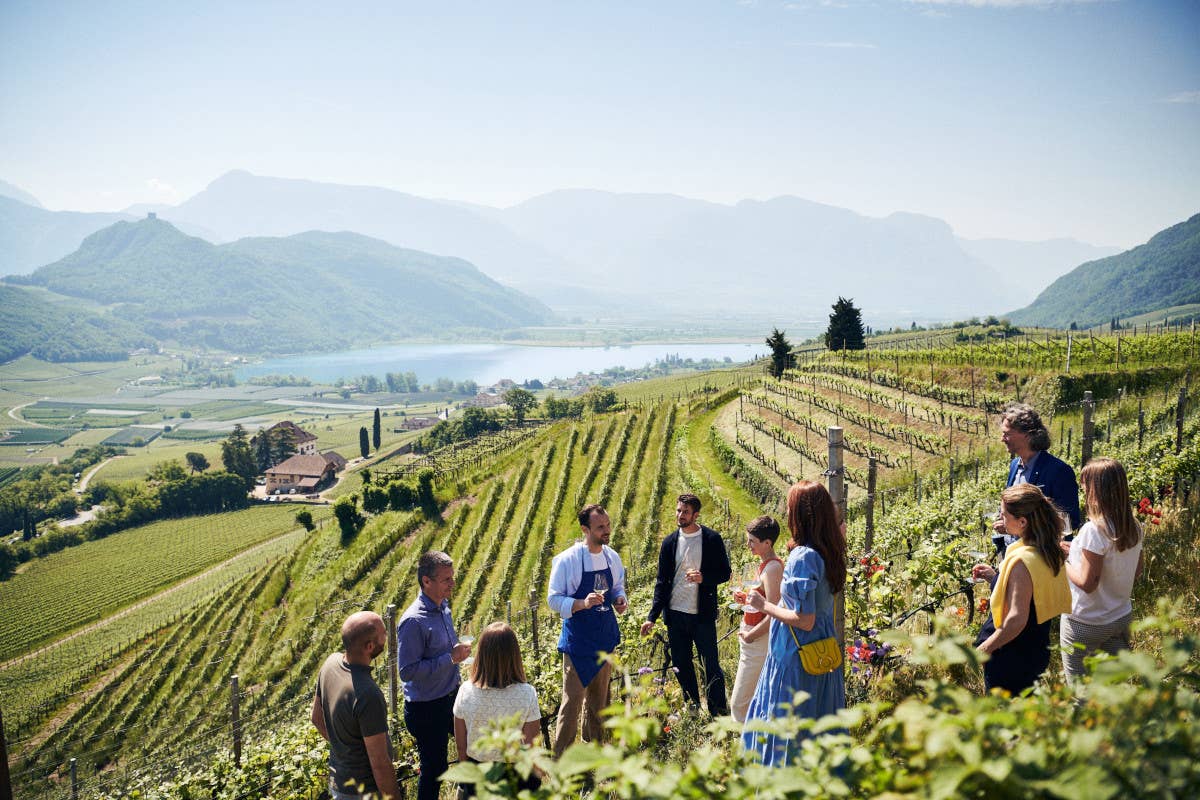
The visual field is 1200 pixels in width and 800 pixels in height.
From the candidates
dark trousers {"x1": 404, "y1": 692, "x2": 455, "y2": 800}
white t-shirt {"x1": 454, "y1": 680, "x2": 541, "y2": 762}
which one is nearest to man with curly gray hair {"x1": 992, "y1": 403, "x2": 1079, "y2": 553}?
white t-shirt {"x1": 454, "y1": 680, "x2": 541, "y2": 762}

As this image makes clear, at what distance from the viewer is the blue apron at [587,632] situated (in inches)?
184

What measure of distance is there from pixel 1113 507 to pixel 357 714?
4.09 meters

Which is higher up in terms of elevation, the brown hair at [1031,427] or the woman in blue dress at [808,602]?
the brown hair at [1031,427]

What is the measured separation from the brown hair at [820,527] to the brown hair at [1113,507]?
1.39 m

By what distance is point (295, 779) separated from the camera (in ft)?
17.9

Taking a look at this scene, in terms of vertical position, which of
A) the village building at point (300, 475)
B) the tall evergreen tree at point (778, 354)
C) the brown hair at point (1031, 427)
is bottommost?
the village building at point (300, 475)

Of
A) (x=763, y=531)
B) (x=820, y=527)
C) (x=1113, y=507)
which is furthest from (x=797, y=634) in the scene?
(x=1113, y=507)

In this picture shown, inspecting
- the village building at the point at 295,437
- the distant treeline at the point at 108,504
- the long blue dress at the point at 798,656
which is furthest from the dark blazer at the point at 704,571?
the village building at the point at 295,437

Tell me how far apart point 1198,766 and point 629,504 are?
88.5ft

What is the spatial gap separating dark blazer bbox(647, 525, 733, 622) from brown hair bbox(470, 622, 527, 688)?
162 cm

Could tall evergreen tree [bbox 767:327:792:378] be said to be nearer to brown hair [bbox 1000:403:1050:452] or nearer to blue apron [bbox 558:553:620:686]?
brown hair [bbox 1000:403:1050:452]

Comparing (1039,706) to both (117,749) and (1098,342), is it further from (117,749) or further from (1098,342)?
(117,749)

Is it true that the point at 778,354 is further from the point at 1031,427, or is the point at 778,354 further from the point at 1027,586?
the point at 1027,586

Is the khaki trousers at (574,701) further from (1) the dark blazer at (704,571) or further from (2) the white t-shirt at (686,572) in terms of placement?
(2) the white t-shirt at (686,572)
